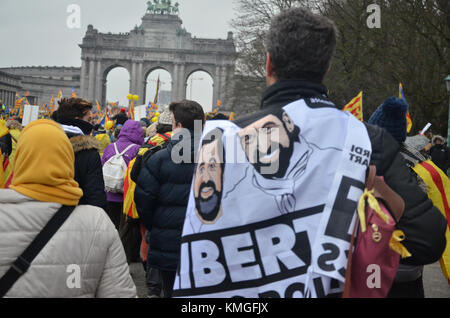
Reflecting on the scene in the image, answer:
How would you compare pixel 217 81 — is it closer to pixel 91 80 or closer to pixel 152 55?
pixel 152 55

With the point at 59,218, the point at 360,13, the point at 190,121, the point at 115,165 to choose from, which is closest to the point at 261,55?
the point at 360,13

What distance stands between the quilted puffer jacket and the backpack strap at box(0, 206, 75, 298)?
16 mm

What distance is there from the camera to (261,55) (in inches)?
1169

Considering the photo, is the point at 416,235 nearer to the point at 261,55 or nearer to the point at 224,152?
the point at 224,152

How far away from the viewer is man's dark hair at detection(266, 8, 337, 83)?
7.17ft

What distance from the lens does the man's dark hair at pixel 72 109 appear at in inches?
199

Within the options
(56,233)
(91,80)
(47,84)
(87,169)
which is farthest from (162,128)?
(47,84)

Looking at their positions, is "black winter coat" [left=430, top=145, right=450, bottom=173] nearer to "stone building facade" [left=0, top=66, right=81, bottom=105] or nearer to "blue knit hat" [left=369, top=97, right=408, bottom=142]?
"blue knit hat" [left=369, top=97, right=408, bottom=142]

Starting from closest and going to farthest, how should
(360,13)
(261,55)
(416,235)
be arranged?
(416,235), (360,13), (261,55)

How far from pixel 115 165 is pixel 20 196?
4.88m

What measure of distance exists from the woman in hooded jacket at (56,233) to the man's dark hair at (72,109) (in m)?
2.31

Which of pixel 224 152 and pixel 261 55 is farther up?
pixel 261 55

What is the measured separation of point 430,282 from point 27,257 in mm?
6543

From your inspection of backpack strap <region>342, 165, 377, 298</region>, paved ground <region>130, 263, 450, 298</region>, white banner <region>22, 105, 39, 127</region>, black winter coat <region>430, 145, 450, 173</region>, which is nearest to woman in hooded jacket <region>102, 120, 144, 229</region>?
paved ground <region>130, 263, 450, 298</region>
